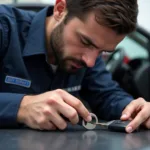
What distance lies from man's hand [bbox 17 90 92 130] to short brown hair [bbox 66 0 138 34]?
1.12ft

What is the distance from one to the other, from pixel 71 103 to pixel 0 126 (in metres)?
0.26

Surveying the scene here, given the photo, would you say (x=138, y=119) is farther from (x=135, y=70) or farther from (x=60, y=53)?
(x=135, y=70)

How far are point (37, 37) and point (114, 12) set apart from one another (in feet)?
1.17

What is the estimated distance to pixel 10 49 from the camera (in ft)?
5.22

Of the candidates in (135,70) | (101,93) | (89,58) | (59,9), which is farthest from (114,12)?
(135,70)

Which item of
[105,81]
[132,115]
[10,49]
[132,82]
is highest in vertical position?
[10,49]

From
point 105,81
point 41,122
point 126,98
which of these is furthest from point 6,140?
point 105,81

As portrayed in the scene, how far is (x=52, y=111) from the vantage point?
1.27 m

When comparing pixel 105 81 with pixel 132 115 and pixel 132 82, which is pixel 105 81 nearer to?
pixel 132 115

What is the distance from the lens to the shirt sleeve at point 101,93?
183cm

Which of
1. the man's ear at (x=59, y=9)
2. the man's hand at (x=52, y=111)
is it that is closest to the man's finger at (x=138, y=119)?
the man's hand at (x=52, y=111)

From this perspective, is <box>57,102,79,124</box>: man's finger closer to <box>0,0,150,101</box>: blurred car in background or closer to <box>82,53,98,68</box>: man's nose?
<box>82,53,98,68</box>: man's nose

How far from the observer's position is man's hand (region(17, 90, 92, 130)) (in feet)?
4.14

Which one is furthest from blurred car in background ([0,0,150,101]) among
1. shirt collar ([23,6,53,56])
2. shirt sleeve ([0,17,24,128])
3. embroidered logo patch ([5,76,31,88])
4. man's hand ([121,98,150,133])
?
shirt sleeve ([0,17,24,128])
